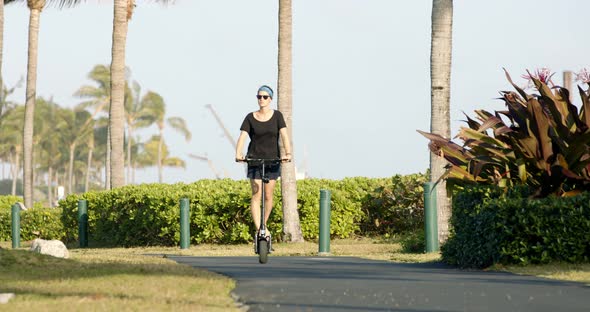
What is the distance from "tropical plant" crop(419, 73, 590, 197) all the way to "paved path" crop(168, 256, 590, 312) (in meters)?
1.48

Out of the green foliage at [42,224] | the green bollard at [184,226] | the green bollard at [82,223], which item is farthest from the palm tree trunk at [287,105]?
the green foliage at [42,224]

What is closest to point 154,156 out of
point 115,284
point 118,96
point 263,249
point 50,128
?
point 50,128

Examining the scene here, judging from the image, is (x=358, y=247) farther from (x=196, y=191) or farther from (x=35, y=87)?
(x=35, y=87)

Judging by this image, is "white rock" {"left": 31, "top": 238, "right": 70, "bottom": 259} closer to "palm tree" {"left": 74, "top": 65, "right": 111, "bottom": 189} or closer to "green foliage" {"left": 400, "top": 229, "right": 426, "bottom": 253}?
"green foliage" {"left": 400, "top": 229, "right": 426, "bottom": 253}

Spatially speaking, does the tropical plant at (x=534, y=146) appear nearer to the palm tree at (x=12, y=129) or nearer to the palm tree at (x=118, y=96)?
the palm tree at (x=118, y=96)

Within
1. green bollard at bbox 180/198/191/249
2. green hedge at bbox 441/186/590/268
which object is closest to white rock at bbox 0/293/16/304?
green hedge at bbox 441/186/590/268

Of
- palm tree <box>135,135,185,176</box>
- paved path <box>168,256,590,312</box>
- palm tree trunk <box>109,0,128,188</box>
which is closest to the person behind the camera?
paved path <box>168,256,590,312</box>

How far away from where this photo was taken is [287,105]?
957 inches

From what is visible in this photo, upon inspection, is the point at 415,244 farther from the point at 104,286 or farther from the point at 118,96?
the point at 118,96

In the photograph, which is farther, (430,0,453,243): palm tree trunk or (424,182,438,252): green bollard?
(430,0,453,243): palm tree trunk

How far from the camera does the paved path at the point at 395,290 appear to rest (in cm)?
950

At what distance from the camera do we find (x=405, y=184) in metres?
27.1

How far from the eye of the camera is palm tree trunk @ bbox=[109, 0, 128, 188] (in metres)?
32.0

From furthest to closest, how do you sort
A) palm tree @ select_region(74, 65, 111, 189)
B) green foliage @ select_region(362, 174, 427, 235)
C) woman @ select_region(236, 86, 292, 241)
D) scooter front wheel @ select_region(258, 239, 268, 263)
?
palm tree @ select_region(74, 65, 111, 189) < green foliage @ select_region(362, 174, 427, 235) < scooter front wheel @ select_region(258, 239, 268, 263) < woman @ select_region(236, 86, 292, 241)
